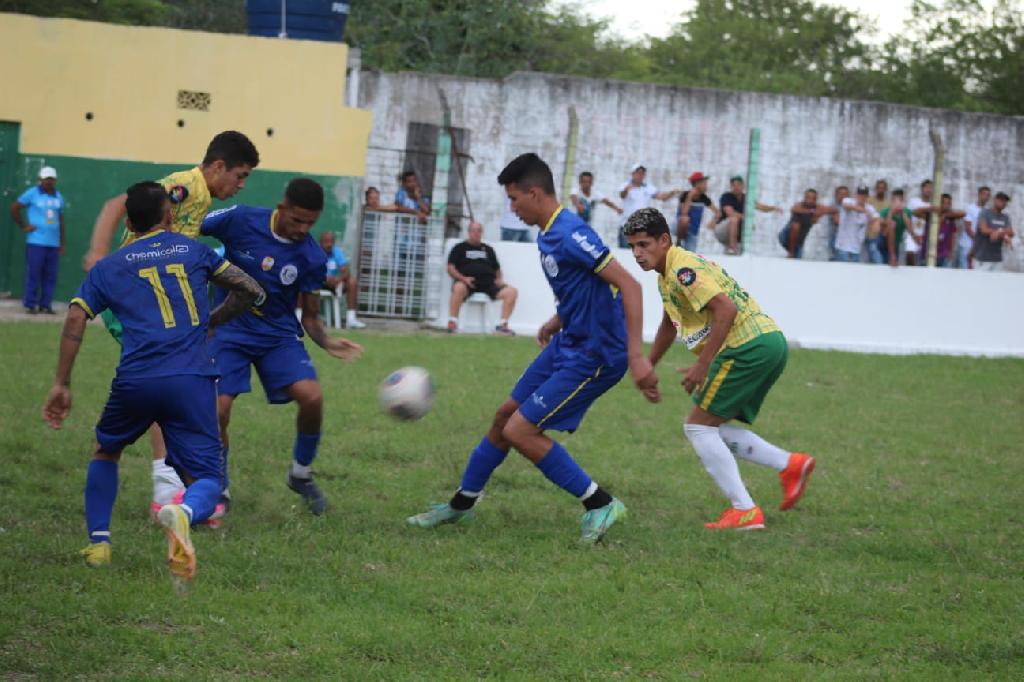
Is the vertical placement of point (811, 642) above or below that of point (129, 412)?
below

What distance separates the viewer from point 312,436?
303 inches

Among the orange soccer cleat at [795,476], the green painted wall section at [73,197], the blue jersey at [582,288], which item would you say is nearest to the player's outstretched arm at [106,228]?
the blue jersey at [582,288]

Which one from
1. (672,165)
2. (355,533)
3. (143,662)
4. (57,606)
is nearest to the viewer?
(143,662)

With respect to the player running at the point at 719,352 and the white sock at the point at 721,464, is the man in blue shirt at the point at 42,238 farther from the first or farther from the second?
the white sock at the point at 721,464

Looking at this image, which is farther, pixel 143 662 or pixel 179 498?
pixel 179 498

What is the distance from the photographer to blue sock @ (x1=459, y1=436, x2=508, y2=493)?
7.51m

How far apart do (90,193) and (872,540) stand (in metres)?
14.6

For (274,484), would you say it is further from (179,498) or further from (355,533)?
(179,498)

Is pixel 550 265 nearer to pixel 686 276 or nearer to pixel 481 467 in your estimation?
pixel 686 276

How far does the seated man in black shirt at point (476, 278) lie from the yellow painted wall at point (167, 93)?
2496 mm

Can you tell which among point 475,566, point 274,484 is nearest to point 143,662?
point 475,566

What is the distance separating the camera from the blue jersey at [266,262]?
7379 millimetres

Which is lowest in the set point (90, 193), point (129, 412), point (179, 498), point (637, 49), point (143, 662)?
point (143, 662)

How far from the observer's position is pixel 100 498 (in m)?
6.39
